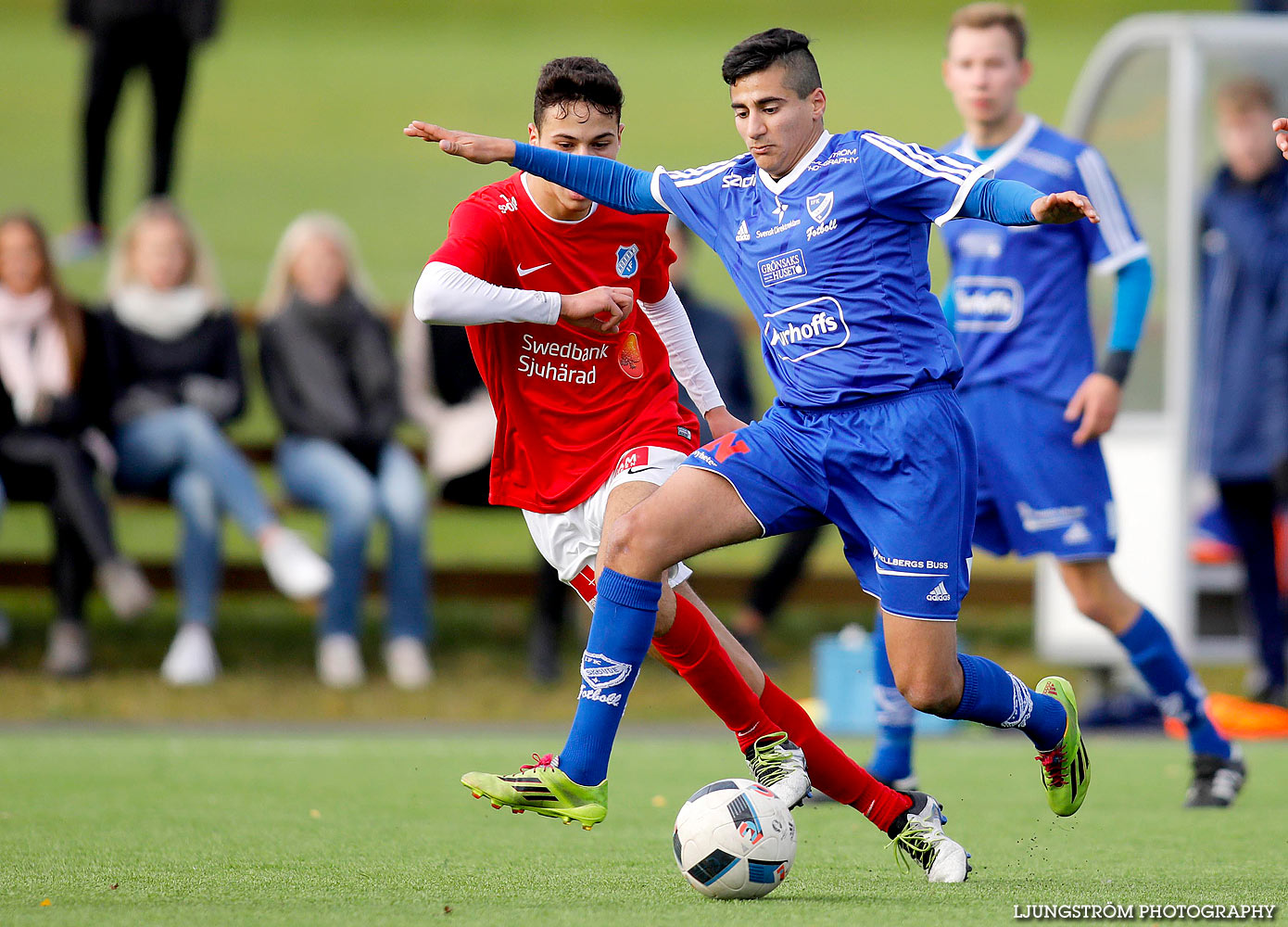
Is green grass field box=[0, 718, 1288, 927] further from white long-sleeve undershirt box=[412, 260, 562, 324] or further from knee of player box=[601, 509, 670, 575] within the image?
white long-sleeve undershirt box=[412, 260, 562, 324]

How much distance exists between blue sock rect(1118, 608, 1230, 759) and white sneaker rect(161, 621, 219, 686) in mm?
4828

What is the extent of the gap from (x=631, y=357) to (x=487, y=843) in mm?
1457

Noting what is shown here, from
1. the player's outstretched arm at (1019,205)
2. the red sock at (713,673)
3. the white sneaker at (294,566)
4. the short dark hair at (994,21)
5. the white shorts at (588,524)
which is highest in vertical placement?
the short dark hair at (994,21)

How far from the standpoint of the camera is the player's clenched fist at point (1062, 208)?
3655 millimetres

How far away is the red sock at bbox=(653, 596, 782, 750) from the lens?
174 inches

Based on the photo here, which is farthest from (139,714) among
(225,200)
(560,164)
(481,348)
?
(225,200)

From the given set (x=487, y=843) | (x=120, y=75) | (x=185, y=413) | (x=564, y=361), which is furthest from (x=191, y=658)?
(x=120, y=75)

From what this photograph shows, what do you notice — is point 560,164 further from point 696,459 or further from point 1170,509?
point 1170,509

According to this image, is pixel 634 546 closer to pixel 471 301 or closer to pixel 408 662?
pixel 471 301

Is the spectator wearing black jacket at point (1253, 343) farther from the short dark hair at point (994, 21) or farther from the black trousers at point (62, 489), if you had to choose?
the black trousers at point (62, 489)

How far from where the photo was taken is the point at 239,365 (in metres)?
8.96

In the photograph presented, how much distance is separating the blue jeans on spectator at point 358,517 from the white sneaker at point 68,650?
4.04 ft

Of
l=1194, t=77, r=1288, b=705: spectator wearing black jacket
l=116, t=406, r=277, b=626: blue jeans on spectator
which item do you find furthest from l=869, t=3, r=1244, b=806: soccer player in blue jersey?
l=116, t=406, r=277, b=626: blue jeans on spectator

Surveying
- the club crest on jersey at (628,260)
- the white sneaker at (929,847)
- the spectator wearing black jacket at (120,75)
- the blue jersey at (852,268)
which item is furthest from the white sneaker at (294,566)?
the spectator wearing black jacket at (120,75)
